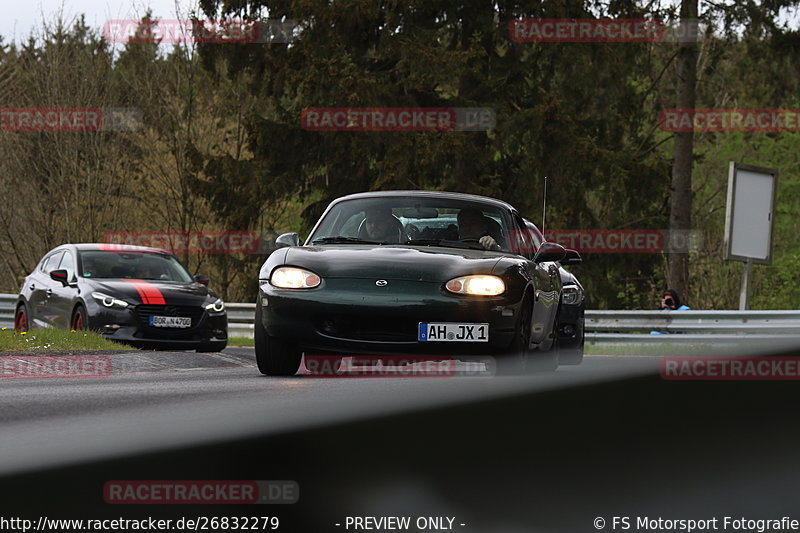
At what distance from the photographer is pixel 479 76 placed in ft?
98.0

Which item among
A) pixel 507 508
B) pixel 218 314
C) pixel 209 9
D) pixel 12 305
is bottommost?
pixel 12 305

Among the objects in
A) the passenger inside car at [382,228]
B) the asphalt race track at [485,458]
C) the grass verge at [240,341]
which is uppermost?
the asphalt race track at [485,458]

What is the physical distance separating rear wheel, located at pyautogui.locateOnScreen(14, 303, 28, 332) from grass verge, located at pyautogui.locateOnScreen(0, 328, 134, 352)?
147 inches

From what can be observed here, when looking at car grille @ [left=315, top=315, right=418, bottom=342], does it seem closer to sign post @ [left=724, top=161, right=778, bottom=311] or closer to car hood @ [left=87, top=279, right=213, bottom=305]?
car hood @ [left=87, top=279, right=213, bottom=305]

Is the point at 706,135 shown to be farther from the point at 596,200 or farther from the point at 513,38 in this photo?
the point at 513,38

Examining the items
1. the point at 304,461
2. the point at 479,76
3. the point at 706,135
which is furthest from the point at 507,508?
the point at 706,135

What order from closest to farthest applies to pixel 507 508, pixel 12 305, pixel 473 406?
1. pixel 507 508
2. pixel 473 406
3. pixel 12 305

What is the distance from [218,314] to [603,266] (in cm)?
1542

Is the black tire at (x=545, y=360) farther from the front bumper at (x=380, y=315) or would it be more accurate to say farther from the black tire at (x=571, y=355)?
the black tire at (x=571, y=355)

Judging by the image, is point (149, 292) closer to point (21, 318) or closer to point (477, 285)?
point (21, 318)

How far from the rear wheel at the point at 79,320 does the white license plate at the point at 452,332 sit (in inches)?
363

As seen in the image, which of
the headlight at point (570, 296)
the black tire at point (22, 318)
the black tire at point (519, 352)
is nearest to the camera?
the black tire at point (519, 352)

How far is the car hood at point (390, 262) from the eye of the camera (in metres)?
8.42

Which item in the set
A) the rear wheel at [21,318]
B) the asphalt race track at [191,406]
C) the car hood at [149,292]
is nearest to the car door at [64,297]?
the car hood at [149,292]
